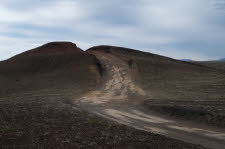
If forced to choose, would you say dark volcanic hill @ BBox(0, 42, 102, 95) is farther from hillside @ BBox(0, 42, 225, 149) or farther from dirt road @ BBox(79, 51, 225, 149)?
dirt road @ BBox(79, 51, 225, 149)

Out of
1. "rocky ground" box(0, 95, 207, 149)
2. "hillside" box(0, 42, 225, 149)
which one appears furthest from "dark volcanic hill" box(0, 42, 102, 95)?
"rocky ground" box(0, 95, 207, 149)

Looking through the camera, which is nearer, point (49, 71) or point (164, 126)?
point (164, 126)

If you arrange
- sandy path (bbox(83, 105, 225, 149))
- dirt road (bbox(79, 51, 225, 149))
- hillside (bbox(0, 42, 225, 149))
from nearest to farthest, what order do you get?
1. hillside (bbox(0, 42, 225, 149))
2. sandy path (bbox(83, 105, 225, 149))
3. dirt road (bbox(79, 51, 225, 149))

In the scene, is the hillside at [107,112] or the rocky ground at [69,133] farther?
the hillside at [107,112]

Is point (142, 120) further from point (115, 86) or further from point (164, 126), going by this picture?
point (115, 86)

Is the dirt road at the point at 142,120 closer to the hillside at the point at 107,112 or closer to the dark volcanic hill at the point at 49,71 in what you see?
the hillside at the point at 107,112

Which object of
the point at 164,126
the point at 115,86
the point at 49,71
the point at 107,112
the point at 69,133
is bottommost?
the point at 164,126

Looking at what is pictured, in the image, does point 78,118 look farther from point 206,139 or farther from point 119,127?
point 206,139

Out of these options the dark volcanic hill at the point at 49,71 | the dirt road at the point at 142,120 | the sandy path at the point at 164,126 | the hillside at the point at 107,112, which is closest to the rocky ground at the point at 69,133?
the hillside at the point at 107,112

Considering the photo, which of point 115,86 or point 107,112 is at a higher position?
point 115,86

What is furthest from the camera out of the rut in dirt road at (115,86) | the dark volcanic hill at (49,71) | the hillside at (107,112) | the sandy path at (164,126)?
the dark volcanic hill at (49,71)

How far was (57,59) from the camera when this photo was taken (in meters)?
60.3

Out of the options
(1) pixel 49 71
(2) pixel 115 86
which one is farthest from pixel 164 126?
(1) pixel 49 71

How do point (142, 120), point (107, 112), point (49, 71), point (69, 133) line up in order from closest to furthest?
point (69, 133) < point (142, 120) < point (107, 112) < point (49, 71)
